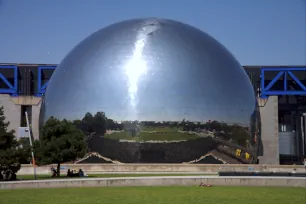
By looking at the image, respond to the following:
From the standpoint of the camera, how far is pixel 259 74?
50.9 metres

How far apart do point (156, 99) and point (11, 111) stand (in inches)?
744

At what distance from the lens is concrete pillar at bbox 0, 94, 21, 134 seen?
4119 centimetres

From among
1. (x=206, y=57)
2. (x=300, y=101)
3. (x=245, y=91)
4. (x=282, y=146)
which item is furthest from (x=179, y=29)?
(x=300, y=101)

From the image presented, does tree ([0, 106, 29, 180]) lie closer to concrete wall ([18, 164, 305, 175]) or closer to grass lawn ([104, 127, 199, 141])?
concrete wall ([18, 164, 305, 175])

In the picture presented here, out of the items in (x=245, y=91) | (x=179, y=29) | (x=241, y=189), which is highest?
(x=179, y=29)

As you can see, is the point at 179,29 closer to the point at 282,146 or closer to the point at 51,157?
the point at 51,157

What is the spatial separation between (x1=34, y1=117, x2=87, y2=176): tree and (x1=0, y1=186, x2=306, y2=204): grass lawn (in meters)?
6.70

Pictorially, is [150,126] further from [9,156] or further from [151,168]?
[9,156]

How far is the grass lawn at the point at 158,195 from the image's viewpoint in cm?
1311

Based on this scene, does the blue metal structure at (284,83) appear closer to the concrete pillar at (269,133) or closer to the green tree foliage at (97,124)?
the concrete pillar at (269,133)

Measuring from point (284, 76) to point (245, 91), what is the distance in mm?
19577

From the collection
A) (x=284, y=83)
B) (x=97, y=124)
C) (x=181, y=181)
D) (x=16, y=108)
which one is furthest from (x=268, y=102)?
(x=181, y=181)

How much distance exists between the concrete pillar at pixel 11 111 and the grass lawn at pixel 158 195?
83.5 ft

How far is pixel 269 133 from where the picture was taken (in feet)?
131
